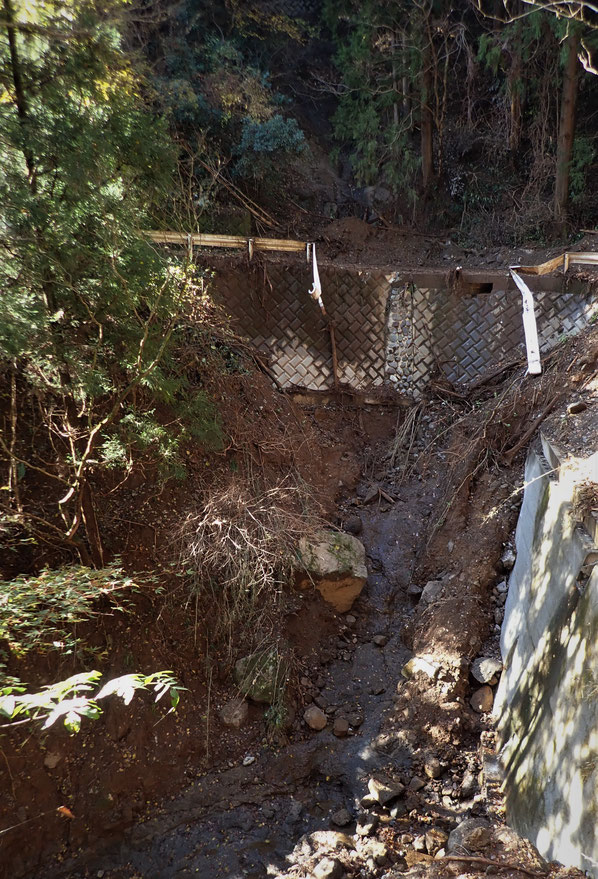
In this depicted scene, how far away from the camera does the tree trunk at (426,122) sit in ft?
25.3

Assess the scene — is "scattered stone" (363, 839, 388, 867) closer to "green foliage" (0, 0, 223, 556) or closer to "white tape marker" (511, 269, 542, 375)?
"green foliage" (0, 0, 223, 556)

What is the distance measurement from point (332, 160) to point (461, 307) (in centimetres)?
442

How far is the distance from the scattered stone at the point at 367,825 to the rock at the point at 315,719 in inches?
28.7

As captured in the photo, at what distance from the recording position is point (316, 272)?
20.9ft

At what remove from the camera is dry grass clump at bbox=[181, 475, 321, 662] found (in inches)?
161

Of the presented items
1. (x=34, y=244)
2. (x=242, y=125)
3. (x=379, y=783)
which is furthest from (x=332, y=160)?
(x=379, y=783)

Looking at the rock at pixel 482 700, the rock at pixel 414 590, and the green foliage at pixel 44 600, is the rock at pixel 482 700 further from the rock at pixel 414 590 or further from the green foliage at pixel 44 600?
the green foliage at pixel 44 600

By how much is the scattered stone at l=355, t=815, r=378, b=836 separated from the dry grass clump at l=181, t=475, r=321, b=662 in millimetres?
1320

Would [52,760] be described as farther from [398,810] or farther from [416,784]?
[416,784]

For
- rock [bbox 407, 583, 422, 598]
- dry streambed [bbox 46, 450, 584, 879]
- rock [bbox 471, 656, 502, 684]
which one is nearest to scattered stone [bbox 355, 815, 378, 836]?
dry streambed [bbox 46, 450, 584, 879]

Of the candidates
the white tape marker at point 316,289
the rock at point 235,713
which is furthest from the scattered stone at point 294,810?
the white tape marker at point 316,289

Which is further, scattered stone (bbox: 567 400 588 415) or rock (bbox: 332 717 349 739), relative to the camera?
scattered stone (bbox: 567 400 588 415)

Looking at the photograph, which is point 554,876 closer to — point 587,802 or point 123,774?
point 587,802

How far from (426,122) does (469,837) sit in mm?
8501
